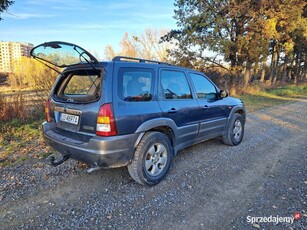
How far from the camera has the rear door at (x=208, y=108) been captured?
414 centimetres

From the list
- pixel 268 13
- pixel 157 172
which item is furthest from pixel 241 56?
pixel 157 172

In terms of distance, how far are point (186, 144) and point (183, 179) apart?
2.29 ft

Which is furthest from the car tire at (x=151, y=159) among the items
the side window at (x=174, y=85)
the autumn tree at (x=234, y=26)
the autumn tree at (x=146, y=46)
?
the autumn tree at (x=146, y=46)

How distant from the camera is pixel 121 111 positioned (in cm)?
278

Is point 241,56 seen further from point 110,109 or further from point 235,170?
point 110,109

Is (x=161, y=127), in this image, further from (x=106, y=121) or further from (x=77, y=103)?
(x=77, y=103)

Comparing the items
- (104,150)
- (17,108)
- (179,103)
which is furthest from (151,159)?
(17,108)

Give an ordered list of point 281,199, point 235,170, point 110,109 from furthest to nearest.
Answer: point 235,170 → point 281,199 → point 110,109

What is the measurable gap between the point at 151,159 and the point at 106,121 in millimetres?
997

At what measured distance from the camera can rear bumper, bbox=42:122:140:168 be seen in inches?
107

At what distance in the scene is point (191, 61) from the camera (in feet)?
51.8

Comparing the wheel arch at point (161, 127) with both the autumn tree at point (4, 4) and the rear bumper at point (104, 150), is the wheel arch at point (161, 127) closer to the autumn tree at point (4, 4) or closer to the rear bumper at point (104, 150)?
the rear bumper at point (104, 150)

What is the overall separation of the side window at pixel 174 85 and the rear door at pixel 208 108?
0.89 ft

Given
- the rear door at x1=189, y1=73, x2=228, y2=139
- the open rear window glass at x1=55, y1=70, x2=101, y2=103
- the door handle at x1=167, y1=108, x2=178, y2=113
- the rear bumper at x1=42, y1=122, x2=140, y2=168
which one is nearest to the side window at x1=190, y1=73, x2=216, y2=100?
the rear door at x1=189, y1=73, x2=228, y2=139
